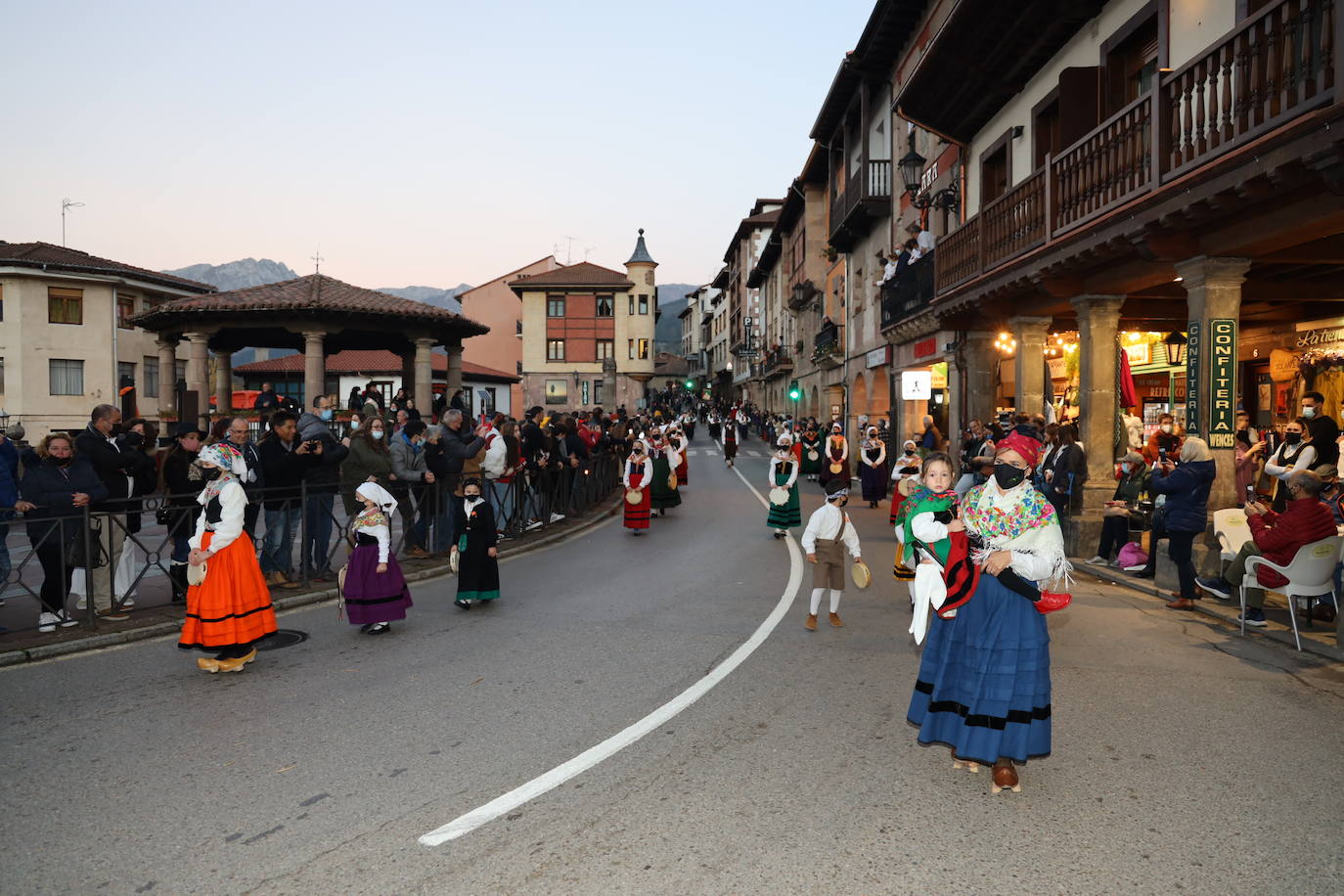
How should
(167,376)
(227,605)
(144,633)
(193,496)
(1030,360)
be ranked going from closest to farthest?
(227,605) → (144,633) → (193,496) → (1030,360) → (167,376)

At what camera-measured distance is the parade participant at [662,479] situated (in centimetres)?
1831

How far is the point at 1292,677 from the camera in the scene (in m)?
6.38

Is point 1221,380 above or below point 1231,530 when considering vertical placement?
above

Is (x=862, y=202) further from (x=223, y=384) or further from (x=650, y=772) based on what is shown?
(x=650, y=772)

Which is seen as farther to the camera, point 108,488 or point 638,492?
point 638,492

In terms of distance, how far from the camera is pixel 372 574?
7.79m

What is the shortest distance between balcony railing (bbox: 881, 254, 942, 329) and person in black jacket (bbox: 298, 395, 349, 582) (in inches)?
502

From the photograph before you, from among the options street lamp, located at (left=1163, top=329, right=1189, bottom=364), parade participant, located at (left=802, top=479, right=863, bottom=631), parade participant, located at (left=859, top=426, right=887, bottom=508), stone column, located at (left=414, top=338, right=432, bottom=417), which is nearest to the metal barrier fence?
parade participant, located at (left=802, top=479, right=863, bottom=631)

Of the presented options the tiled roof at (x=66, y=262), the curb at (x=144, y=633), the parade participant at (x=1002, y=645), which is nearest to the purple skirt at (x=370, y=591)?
the curb at (x=144, y=633)

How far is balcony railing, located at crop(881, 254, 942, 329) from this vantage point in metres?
20.4

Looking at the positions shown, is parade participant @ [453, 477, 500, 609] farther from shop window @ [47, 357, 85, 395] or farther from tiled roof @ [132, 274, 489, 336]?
shop window @ [47, 357, 85, 395]

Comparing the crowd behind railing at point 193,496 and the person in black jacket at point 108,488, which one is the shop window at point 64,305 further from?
the person in black jacket at point 108,488

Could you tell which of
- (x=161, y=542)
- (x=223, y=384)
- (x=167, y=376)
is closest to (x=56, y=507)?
(x=161, y=542)

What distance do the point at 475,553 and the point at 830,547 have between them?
3612 millimetres
